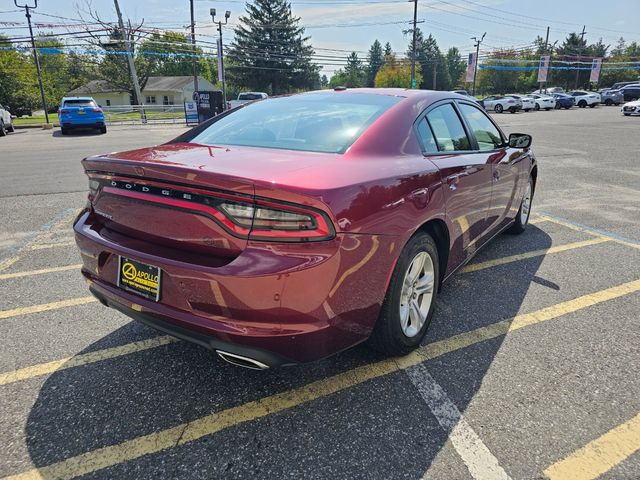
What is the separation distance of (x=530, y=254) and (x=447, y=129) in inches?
79.9

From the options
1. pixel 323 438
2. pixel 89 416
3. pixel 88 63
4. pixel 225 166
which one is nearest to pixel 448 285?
pixel 323 438

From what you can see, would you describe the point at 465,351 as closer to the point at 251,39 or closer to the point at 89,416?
the point at 89,416

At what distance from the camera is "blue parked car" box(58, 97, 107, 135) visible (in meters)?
18.4

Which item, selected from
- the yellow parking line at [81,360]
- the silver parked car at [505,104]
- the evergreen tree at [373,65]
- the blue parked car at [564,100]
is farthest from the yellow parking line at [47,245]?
the evergreen tree at [373,65]

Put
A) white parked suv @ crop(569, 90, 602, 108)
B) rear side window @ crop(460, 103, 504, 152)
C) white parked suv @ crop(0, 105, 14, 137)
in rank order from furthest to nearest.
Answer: white parked suv @ crop(569, 90, 602, 108)
white parked suv @ crop(0, 105, 14, 137)
rear side window @ crop(460, 103, 504, 152)

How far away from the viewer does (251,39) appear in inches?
2547

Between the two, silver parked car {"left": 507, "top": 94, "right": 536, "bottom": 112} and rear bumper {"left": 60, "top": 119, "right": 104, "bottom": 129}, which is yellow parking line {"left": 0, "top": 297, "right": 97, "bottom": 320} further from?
silver parked car {"left": 507, "top": 94, "right": 536, "bottom": 112}

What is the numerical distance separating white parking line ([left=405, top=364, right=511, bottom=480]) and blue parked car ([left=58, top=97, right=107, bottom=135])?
19.9 meters

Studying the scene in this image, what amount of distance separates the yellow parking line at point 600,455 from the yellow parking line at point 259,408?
2.96 ft

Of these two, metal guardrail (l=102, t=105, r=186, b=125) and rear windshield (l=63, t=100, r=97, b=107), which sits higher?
rear windshield (l=63, t=100, r=97, b=107)

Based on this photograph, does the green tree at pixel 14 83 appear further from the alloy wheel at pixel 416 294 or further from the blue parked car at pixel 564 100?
the alloy wheel at pixel 416 294

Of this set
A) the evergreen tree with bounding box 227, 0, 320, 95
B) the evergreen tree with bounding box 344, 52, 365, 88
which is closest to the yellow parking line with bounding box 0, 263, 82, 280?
the evergreen tree with bounding box 227, 0, 320, 95

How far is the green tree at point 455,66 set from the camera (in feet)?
329

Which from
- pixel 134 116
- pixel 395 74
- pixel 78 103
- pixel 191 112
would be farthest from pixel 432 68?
pixel 78 103
